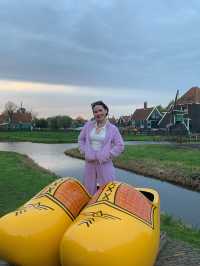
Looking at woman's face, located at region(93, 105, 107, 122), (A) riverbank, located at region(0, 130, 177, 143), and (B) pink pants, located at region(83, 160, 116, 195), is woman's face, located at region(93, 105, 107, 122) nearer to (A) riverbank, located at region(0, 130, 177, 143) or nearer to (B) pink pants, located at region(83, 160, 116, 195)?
(B) pink pants, located at region(83, 160, 116, 195)

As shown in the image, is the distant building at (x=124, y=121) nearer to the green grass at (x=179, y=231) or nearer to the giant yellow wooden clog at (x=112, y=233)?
the green grass at (x=179, y=231)

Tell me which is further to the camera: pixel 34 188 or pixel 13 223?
pixel 34 188

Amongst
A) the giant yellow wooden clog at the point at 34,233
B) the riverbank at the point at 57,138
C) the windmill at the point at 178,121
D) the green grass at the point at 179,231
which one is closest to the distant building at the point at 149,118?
the windmill at the point at 178,121

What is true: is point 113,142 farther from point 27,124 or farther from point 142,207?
point 27,124

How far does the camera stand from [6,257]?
402 cm

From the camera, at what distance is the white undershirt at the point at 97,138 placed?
17.4 ft

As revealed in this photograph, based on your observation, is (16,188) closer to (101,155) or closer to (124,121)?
(101,155)

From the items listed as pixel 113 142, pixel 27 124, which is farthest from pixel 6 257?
pixel 27 124

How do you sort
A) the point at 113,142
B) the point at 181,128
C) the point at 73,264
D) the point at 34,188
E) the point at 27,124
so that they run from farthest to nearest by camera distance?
the point at 27,124, the point at 181,128, the point at 34,188, the point at 113,142, the point at 73,264

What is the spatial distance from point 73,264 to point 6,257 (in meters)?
0.75

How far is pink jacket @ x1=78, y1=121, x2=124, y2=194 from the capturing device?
5.25 m

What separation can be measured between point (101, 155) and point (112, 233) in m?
1.62

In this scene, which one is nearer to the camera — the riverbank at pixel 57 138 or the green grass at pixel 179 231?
the green grass at pixel 179 231

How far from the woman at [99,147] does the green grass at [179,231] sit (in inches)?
65.4
